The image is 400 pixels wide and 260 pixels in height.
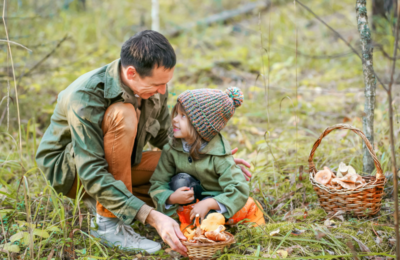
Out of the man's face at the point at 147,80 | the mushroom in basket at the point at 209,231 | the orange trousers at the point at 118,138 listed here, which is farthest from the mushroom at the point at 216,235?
the man's face at the point at 147,80

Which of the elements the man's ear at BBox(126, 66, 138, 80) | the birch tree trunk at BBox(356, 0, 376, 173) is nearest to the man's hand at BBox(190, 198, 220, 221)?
the man's ear at BBox(126, 66, 138, 80)

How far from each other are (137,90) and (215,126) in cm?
52

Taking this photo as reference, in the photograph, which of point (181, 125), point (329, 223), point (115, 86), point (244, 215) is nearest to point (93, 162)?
point (115, 86)

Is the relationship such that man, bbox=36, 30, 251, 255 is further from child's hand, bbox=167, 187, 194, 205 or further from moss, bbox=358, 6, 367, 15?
moss, bbox=358, 6, 367, 15

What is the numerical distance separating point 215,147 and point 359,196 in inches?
35.9

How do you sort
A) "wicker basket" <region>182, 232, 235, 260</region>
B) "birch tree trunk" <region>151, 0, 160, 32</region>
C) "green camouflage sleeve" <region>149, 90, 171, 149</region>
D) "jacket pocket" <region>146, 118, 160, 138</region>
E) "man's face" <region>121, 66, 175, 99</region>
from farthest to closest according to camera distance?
"birch tree trunk" <region>151, 0, 160, 32</region> → "green camouflage sleeve" <region>149, 90, 171, 149</region> → "jacket pocket" <region>146, 118, 160, 138</region> → "man's face" <region>121, 66, 175, 99</region> → "wicker basket" <region>182, 232, 235, 260</region>

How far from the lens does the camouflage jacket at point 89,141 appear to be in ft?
6.04

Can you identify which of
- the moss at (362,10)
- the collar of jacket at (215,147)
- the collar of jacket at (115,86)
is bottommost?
the collar of jacket at (215,147)

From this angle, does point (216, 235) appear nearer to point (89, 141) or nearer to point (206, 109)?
point (206, 109)

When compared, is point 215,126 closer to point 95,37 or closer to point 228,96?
point 228,96

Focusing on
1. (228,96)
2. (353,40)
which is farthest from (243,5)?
(228,96)

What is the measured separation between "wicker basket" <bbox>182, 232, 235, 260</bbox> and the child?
252mm

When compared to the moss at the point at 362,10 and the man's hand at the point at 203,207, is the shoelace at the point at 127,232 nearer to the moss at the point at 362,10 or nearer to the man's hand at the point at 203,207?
the man's hand at the point at 203,207

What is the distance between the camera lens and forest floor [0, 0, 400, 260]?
184 cm
